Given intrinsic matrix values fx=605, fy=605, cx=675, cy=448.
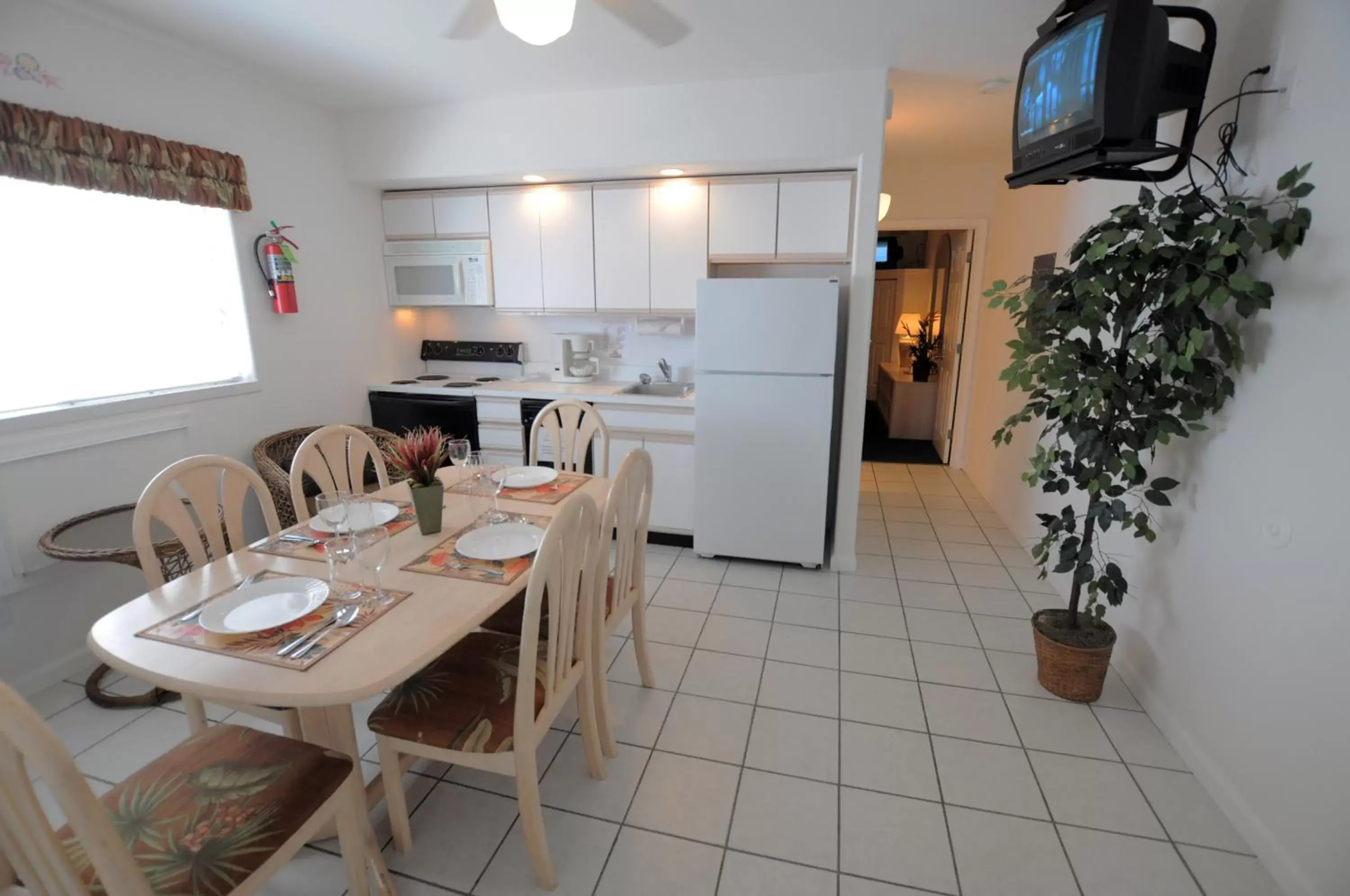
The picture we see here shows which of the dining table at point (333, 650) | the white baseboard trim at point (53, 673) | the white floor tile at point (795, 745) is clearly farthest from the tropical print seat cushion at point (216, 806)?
the white baseboard trim at point (53, 673)

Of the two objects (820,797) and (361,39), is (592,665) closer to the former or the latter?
(820,797)

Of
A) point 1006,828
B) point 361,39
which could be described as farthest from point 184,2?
point 1006,828

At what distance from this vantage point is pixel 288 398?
331 cm

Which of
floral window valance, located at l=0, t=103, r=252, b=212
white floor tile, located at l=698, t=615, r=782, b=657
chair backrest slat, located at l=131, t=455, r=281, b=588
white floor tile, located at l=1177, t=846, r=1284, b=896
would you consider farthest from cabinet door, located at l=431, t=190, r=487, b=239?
white floor tile, located at l=1177, t=846, r=1284, b=896

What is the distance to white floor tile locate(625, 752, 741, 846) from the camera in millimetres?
1704

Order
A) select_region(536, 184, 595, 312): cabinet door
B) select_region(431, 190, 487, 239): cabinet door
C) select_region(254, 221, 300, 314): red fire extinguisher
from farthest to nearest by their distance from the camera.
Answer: select_region(431, 190, 487, 239): cabinet door, select_region(536, 184, 595, 312): cabinet door, select_region(254, 221, 300, 314): red fire extinguisher

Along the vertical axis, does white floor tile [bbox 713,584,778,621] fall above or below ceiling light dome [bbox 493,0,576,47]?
below

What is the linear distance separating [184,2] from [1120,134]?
10.5 ft

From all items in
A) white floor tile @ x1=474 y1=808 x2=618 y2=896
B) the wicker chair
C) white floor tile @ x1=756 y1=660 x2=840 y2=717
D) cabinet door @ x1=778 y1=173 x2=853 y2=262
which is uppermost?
cabinet door @ x1=778 y1=173 x2=853 y2=262

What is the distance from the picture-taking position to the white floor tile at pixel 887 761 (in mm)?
1844

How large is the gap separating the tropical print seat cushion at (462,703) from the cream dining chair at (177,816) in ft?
0.53

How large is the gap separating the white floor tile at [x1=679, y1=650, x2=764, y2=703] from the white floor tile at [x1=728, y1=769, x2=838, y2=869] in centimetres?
38

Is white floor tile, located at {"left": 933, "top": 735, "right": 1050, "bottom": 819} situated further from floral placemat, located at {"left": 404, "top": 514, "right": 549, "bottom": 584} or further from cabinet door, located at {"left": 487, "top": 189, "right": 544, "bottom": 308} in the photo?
cabinet door, located at {"left": 487, "top": 189, "right": 544, "bottom": 308}

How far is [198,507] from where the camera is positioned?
1.78 metres
